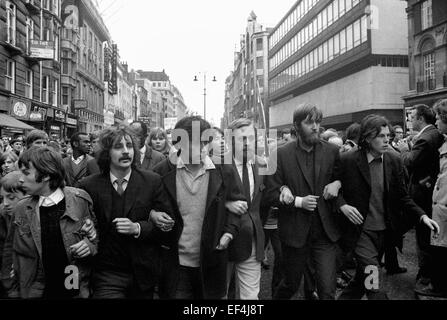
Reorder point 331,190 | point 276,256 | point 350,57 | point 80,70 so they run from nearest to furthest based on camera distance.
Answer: point 331,190, point 276,256, point 80,70, point 350,57

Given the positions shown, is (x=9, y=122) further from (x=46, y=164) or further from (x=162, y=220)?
(x=162, y=220)

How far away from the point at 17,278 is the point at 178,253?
3.86 feet

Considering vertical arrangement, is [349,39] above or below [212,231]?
above

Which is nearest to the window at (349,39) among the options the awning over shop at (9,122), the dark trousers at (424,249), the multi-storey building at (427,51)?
the multi-storey building at (427,51)

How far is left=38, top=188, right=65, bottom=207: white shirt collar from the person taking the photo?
9.14 ft

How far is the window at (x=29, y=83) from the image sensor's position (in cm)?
2431

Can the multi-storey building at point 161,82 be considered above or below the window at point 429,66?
above

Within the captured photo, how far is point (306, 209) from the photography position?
3.43m

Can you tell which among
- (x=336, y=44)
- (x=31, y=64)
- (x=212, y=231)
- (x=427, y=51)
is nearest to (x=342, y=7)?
(x=336, y=44)

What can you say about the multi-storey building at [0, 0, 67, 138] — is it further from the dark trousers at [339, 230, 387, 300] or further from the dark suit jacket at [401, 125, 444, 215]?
the dark trousers at [339, 230, 387, 300]

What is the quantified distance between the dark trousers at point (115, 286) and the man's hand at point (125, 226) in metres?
0.36

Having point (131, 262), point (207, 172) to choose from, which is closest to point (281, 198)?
point (207, 172)

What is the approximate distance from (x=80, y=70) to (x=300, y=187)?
1266 inches

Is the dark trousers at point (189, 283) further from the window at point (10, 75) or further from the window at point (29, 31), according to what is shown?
the window at point (29, 31)
